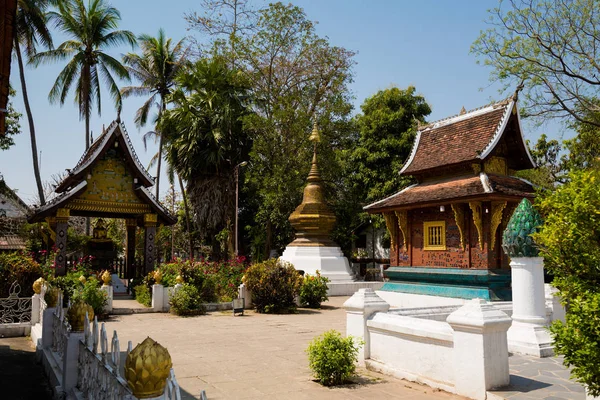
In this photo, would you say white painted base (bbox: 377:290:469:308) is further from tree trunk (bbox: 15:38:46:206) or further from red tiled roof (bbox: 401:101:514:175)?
tree trunk (bbox: 15:38:46:206)

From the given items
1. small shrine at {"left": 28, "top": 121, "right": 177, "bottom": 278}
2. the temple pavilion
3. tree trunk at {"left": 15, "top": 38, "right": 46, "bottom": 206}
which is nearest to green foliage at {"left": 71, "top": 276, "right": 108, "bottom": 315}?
small shrine at {"left": 28, "top": 121, "right": 177, "bottom": 278}

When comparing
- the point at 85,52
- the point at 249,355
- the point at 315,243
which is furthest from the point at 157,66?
the point at 249,355

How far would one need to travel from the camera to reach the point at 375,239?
35.5 meters

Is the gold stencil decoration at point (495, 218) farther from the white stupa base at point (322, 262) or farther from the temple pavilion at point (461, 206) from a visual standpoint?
the white stupa base at point (322, 262)

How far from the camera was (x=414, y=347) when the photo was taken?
7035 mm

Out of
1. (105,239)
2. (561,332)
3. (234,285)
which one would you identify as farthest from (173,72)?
(561,332)

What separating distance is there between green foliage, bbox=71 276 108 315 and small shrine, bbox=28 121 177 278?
3646 millimetres

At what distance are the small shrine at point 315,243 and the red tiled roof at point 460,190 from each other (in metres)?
5.03

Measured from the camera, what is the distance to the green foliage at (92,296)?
13039mm

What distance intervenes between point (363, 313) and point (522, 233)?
325 cm

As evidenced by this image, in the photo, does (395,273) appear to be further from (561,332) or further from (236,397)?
(561,332)

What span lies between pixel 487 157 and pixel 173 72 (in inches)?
1037

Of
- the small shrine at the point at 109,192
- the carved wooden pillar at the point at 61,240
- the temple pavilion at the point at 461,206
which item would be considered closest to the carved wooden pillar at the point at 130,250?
the small shrine at the point at 109,192

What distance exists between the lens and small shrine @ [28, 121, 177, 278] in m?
16.8
